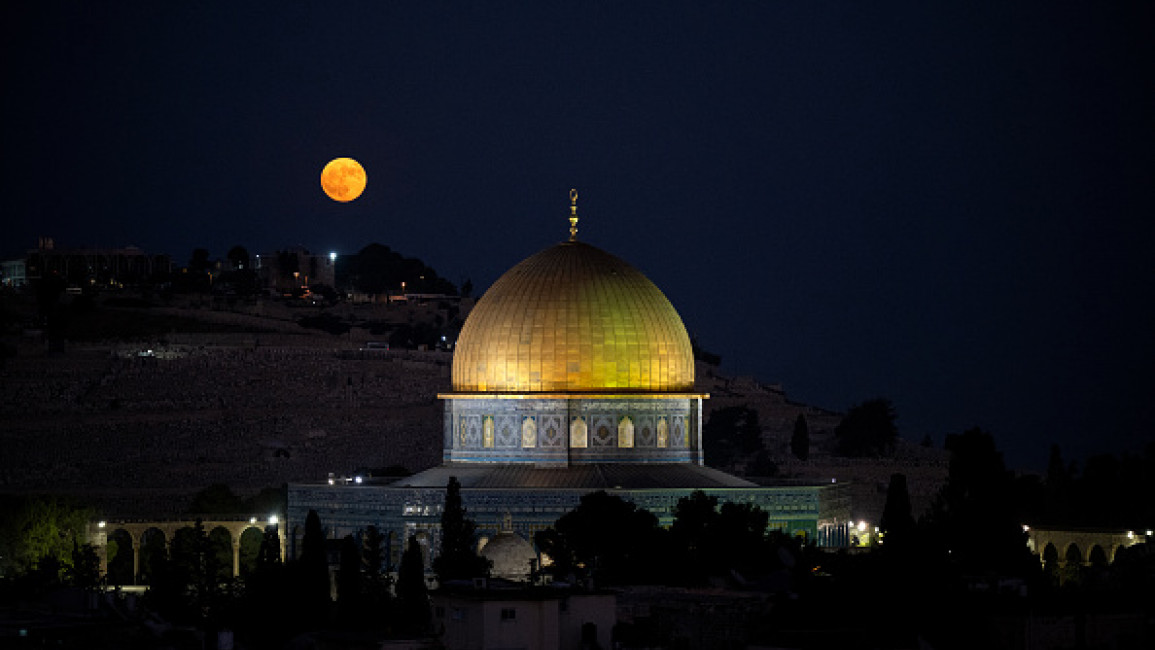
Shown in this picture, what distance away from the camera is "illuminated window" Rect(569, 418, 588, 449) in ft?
154

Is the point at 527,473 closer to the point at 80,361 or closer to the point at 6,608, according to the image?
the point at 6,608

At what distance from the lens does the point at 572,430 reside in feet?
154

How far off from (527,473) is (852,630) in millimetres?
13273

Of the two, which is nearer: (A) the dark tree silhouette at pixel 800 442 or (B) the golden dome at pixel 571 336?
(B) the golden dome at pixel 571 336

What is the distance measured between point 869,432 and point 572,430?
32.2 metres

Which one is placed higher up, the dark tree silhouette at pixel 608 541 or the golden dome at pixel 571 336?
the golden dome at pixel 571 336

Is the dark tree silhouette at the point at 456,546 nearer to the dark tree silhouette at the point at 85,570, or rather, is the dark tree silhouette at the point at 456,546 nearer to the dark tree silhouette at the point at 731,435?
the dark tree silhouette at the point at 85,570

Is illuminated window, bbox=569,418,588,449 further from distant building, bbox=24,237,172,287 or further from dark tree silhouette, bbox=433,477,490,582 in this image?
distant building, bbox=24,237,172,287

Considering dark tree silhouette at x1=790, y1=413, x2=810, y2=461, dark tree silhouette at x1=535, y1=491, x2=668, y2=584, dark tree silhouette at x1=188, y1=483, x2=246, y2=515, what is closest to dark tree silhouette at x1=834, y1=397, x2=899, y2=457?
dark tree silhouette at x1=790, y1=413, x2=810, y2=461

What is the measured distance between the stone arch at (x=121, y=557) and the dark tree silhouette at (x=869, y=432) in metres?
26.7

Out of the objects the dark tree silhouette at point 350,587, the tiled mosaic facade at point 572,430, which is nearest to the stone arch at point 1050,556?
the tiled mosaic facade at point 572,430

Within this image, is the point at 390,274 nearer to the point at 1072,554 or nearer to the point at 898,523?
the point at 1072,554

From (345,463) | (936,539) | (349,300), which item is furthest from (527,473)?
(349,300)

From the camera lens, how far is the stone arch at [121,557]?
162ft
